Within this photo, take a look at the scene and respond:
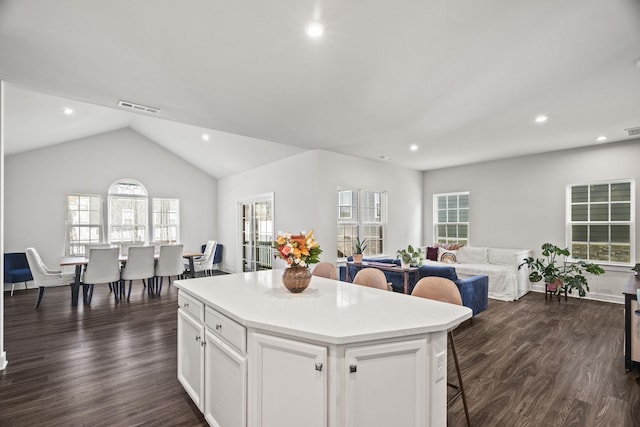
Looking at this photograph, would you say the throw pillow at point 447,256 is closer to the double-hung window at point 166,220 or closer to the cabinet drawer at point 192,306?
the cabinet drawer at point 192,306

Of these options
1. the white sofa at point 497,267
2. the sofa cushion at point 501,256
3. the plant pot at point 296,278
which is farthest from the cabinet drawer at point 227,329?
the sofa cushion at point 501,256

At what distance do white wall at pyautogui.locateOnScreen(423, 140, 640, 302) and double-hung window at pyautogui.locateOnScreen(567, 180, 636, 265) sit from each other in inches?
4.8

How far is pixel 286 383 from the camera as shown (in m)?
1.50

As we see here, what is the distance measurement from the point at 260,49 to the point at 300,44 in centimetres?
32

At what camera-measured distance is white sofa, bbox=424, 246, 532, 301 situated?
17.8 feet

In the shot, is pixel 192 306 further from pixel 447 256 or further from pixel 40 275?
pixel 447 256

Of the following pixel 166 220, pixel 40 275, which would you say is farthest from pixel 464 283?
pixel 166 220

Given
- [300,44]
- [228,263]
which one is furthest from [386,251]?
[300,44]

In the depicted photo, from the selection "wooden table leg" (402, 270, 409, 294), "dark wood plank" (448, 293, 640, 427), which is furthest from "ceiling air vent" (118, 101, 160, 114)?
"dark wood plank" (448, 293, 640, 427)

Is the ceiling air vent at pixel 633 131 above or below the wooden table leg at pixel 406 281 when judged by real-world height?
above

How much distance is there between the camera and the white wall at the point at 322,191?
18.7 ft

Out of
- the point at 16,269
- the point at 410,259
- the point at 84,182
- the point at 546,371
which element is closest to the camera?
the point at 546,371

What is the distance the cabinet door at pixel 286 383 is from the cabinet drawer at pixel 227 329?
0.08 meters

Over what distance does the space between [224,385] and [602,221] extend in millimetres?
6656
